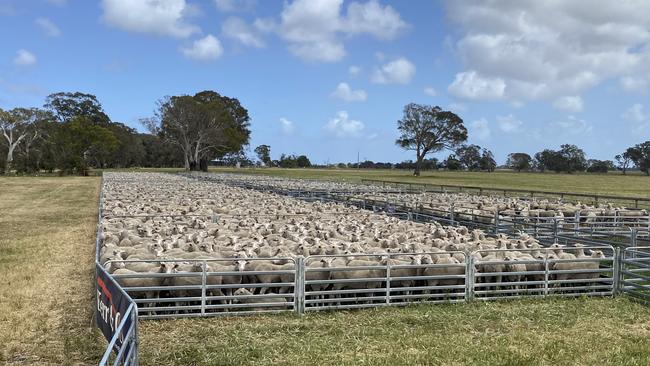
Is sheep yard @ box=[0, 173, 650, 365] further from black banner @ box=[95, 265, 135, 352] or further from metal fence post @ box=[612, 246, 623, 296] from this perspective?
black banner @ box=[95, 265, 135, 352]

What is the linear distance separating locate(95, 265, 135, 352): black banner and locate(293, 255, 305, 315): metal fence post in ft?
10.1

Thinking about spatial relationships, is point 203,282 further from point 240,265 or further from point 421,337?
point 421,337

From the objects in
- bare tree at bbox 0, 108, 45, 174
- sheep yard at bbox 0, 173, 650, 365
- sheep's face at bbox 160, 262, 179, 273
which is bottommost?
sheep yard at bbox 0, 173, 650, 365

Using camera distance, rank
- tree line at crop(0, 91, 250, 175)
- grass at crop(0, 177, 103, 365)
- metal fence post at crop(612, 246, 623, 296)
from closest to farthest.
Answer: grass at crop(0, 177, 103, 365), metal fence post at crop(612, 246, 623, 296), tree line at crop(0, 91, 250, 175)

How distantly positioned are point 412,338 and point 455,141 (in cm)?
8400

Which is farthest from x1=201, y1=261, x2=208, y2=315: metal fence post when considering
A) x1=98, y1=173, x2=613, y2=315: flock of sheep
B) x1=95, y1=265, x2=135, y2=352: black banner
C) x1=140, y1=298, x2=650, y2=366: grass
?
x1=95, y1=265, x2=135, y2=352: black banner

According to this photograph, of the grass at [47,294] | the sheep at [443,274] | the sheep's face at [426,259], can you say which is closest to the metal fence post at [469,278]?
the sheep at [443,274]

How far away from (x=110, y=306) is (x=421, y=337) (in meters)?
3.92

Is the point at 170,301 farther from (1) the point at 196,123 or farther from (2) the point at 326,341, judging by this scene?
(1) the point at 196,123

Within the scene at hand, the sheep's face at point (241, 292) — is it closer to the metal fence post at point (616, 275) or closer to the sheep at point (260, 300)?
the sheep at point (260, 300)

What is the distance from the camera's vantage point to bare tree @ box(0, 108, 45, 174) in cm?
9038

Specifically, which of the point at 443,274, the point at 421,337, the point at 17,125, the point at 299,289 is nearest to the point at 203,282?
the point at 299,289

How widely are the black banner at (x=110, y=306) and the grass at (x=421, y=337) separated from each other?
826mm

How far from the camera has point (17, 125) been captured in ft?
303
